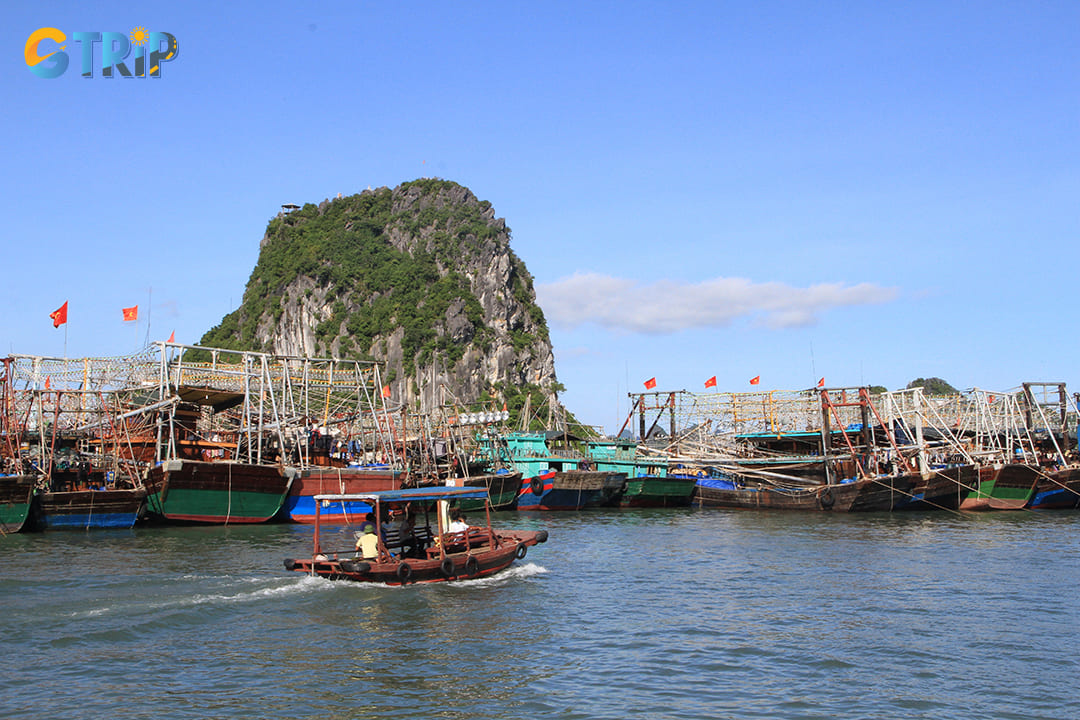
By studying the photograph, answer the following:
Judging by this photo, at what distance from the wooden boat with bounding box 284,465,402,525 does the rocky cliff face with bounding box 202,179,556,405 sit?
89123mm

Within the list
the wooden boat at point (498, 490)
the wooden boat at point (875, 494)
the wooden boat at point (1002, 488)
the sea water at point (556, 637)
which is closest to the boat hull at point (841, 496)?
the wooden boat at point (875, 494)

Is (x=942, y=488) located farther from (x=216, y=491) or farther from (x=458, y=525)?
(x=216, y=491)

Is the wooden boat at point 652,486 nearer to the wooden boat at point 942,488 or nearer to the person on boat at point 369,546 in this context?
the wooden boat at point 942,488

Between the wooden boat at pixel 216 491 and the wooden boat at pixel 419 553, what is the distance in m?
11.7

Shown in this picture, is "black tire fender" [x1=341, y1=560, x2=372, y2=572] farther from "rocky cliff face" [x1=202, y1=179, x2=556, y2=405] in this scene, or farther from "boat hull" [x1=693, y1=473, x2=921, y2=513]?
"rocky cliff face" [x1=202, y1=179, x2=556, y2=405]

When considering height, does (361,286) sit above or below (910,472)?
above

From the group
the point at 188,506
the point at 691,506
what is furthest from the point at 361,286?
the point at 188,506

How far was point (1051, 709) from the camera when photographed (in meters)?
13.0

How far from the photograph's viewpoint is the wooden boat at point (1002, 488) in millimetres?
42562

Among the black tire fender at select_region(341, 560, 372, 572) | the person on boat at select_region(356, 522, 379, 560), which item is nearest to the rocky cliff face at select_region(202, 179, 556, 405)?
the person on boat at select_region(356, 522, 379, 560)

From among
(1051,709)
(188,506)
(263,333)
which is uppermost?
(263,333)

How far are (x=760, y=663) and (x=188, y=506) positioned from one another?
2539cm

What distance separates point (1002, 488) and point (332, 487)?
103ft

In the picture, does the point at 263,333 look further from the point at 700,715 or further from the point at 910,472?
the point at 700,715
